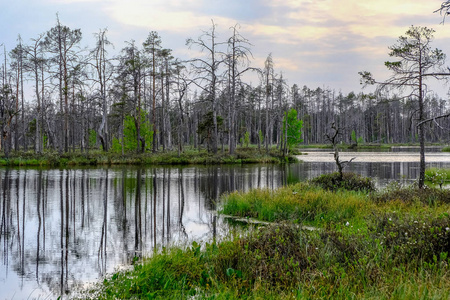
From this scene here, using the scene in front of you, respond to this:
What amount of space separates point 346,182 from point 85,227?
11204mm

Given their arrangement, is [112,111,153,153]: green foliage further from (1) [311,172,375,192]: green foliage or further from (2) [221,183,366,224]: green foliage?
(2) [221,183,366,224]: green foliage

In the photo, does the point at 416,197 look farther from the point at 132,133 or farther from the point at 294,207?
the point at 132,133

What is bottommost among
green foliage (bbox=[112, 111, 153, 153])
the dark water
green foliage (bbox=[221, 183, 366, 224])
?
the dark water

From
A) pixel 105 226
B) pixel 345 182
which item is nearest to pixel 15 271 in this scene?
pixel 105 226

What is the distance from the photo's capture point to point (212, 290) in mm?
6266

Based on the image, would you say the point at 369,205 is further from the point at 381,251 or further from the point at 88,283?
the point at 88,283

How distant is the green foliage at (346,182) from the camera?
58.7 ft

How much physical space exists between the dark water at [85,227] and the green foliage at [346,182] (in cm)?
498

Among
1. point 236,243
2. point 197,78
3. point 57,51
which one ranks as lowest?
point 236,243

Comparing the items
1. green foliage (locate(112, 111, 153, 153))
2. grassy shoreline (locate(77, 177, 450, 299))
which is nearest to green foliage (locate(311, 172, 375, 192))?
grassy shoreline (locate(77, 177, 450, 299))

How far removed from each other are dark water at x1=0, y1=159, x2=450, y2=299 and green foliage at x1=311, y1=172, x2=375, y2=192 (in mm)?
4976

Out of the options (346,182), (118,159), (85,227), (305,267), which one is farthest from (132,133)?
(305,267)

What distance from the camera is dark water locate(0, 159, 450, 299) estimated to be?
26.9 feet

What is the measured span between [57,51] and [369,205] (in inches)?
1613
